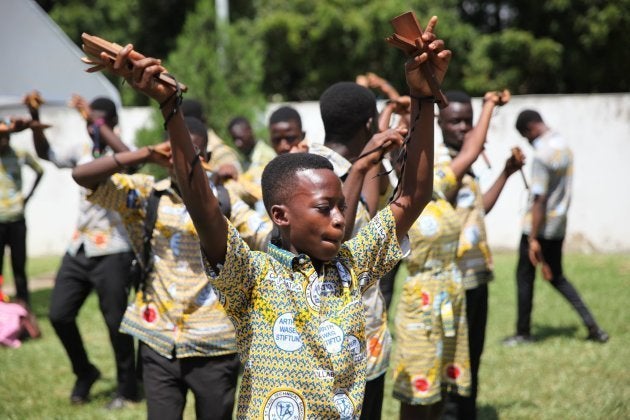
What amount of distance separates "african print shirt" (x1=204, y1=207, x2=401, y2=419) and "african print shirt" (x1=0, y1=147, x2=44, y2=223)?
256 inches

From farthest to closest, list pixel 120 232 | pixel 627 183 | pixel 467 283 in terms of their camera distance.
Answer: pixel 627 183
pixel 120 232
pixel 467 283

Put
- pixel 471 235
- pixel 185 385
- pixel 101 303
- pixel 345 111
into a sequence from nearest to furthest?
pixel 345 111, pixel 185 385, pixel 471 235, pixel 101 303

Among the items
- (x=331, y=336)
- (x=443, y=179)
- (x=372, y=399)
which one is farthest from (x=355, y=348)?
(x=443, y=179)

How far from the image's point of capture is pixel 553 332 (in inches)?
324

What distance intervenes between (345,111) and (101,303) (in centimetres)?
324

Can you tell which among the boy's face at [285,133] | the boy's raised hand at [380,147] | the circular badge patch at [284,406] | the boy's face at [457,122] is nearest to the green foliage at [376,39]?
the boy's face at [285,133]

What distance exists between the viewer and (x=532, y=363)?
7.02m

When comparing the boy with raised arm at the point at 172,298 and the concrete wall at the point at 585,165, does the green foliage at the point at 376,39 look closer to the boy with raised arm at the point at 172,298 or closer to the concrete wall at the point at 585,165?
the concrete wall at the point at 585,165

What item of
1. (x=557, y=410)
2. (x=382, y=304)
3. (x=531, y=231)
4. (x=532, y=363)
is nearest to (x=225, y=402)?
(x=382, y=304)

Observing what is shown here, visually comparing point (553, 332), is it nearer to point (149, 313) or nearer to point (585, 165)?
point (149, 313)

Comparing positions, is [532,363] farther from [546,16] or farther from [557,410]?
[546,16]

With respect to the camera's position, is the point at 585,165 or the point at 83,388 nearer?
the point at 83,388

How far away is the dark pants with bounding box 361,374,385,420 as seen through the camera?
3678 millimetres

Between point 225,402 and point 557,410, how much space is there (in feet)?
9.48
